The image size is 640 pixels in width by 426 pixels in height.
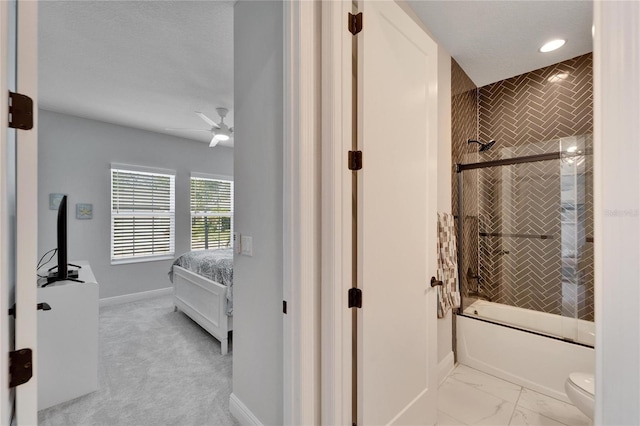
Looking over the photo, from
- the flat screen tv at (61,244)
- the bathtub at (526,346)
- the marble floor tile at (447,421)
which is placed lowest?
the marble floor tile at (447,421)

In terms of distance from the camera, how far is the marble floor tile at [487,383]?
2123mm

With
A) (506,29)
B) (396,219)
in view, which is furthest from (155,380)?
(506,29)

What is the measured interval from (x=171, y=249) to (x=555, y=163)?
5190 mm

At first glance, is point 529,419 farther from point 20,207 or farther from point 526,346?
point 20,207

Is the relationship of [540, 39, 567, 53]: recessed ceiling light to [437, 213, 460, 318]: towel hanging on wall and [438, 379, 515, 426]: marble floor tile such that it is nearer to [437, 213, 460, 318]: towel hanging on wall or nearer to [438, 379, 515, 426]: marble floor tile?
[437, 213, 460, 318]: towel hanging on wall

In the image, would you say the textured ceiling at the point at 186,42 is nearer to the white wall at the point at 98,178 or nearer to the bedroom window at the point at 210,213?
the white wall at the point at 98,178

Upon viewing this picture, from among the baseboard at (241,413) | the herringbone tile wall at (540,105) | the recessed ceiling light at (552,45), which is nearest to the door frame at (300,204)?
the baseboard at (241,413)

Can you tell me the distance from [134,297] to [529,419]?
4.88m

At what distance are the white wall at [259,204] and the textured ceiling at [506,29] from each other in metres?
1.10

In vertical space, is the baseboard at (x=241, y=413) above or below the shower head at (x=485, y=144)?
below

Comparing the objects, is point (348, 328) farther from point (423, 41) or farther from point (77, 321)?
point (77, 321)

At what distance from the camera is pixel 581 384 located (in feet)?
5.20

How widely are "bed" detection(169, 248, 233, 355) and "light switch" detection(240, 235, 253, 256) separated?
1.28 metres

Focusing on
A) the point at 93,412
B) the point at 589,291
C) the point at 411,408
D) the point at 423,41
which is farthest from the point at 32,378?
the point at 589,291
